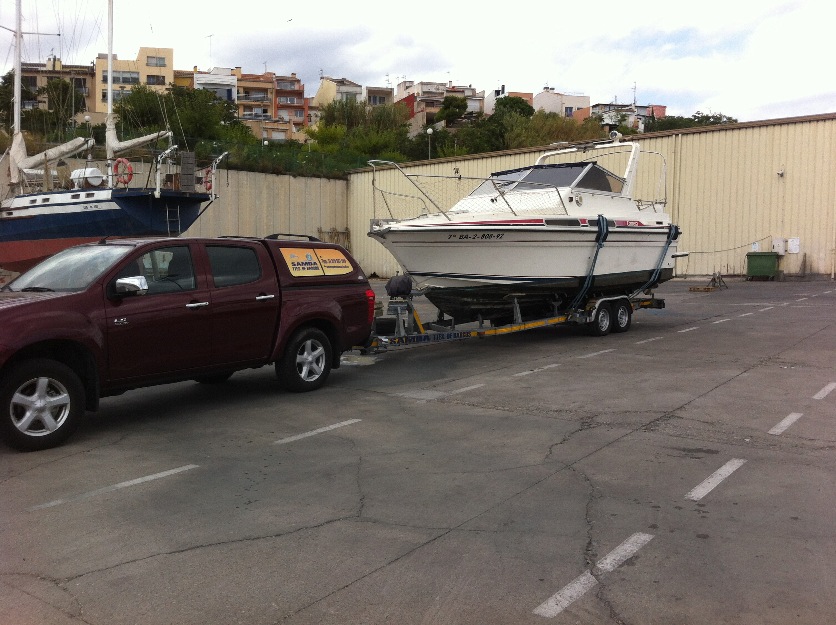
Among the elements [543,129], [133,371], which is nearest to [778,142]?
[133,371]

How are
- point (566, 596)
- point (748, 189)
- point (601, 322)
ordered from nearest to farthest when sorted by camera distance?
1. point (566, 596)
2. point (601, 322)
3. point (748, 189)

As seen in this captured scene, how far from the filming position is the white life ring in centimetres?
2684

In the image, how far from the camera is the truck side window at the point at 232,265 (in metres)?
8.30

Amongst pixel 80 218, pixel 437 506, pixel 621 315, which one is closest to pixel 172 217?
pixel 80 218

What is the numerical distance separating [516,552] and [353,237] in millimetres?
36223

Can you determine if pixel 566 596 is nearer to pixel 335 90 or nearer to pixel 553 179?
pixel 553 179

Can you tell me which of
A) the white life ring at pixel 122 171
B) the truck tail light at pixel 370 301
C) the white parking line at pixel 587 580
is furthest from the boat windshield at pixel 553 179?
the white life ring at pixel 122 171

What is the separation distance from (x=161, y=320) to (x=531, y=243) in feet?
21.2

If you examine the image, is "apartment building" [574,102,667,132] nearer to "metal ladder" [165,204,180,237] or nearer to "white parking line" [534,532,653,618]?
"metal ladder" [165,204,180,237]

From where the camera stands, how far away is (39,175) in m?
29.5

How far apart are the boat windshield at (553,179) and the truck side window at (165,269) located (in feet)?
21.1

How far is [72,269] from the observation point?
7648 millimetres

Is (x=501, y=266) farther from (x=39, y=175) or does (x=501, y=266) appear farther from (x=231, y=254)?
(x=39, y=175)

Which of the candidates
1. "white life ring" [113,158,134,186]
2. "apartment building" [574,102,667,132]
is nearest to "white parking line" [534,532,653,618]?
"white life ring" [113,158,134,186]
